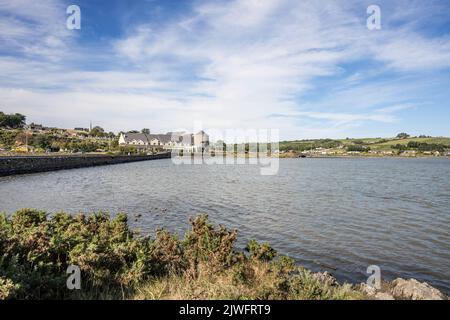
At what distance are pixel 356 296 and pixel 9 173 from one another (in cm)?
5430

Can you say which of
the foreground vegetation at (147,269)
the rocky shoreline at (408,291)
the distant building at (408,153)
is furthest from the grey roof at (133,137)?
the rocky shoreline at (408,291)

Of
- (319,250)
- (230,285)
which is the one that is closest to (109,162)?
(319,250)

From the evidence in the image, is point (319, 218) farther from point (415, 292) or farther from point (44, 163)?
point (44, 163)

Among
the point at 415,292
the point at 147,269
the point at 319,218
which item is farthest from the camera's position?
the point at 319,218

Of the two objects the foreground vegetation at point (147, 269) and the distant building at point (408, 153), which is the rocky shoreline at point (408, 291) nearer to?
the foreground vegetation at point (147, 269)

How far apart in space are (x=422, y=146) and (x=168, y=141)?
5509 inches

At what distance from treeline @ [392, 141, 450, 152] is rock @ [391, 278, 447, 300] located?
19323cm

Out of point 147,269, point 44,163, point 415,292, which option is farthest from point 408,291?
point 44,163

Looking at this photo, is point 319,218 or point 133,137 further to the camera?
point 133,137

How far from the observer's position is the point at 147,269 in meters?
8.77

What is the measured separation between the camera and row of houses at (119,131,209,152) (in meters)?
171

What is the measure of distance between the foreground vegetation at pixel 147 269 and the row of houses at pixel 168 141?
162m

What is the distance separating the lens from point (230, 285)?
7395 mm
